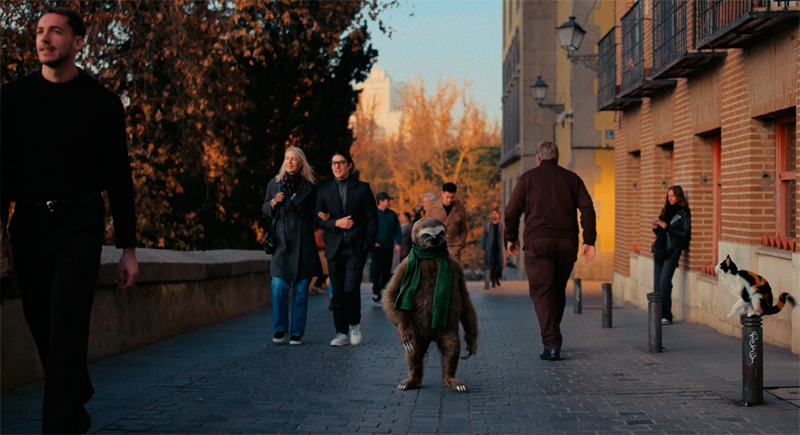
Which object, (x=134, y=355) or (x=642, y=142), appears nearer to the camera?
(x=134, y=355)

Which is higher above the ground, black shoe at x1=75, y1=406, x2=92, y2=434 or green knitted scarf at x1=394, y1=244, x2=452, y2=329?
green knitted scarf at x1=394, y1=244, x2=452, y2=329

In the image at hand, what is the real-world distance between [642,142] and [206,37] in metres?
7.70

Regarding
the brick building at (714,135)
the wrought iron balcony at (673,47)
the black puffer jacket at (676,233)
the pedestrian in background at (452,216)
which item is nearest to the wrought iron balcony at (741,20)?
the brick building at (714,135)

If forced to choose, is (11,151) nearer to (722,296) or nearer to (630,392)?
(630,392)

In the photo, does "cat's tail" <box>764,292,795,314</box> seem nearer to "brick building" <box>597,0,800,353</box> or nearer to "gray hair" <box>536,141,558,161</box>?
"brick building" <box>597,0,800,353</box>

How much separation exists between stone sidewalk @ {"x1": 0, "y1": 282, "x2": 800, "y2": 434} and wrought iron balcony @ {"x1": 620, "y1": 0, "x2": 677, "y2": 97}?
5522 mm

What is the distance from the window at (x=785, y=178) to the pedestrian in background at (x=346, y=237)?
448 cm

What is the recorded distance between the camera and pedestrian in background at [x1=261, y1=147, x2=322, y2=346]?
33.6ft

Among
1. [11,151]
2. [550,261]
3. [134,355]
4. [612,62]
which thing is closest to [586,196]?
[550,261]

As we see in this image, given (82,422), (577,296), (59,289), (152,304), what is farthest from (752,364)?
(577,296)

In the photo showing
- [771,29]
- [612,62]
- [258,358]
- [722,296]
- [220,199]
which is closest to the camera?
[258,358]

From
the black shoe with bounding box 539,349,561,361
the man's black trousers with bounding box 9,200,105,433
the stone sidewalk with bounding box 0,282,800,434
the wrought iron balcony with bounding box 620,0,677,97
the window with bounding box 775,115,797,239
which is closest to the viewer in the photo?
the man's black trousers with bounding box 9,200,105,433

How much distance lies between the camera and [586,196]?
9.51m

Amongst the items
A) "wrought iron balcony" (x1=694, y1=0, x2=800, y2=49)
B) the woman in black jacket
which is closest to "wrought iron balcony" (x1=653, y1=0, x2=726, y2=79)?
"wrought iron balcony" (x1=694, y1=0, x2=800, y2=49)
